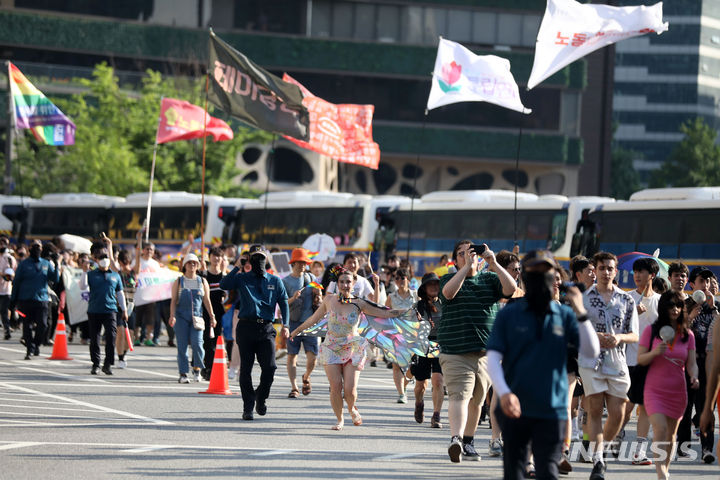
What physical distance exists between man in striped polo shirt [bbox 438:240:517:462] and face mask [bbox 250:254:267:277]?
349 cm

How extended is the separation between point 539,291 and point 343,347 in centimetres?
623

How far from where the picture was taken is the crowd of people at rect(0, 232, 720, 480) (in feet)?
24.4

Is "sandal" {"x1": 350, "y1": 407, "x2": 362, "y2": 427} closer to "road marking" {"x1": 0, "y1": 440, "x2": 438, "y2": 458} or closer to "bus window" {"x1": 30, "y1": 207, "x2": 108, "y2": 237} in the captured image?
"road marking" {"x1": 0, "y1": 440, "x2": 438, "y2": 458}

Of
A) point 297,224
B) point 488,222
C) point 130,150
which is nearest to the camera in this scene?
point 488,222

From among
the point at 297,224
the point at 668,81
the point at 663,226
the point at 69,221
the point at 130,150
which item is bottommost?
the point at 69,221

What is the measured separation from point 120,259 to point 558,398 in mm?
17687

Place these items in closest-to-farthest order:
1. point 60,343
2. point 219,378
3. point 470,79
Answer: point 219,378 < point 60,343 < point 470,79

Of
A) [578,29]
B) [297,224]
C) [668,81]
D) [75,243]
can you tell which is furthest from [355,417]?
[668,81]

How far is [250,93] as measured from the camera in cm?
2416

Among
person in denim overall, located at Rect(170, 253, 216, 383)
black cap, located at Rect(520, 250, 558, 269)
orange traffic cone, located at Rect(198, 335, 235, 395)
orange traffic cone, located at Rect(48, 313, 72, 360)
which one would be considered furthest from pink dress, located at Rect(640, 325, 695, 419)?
orange traffic cone, located at Rect(48, 313, 72, 360)

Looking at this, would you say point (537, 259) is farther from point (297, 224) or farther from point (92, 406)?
point (297, 224)

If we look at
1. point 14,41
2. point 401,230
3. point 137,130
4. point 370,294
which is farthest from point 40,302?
point 14,41

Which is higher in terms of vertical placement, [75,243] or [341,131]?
[341,131]

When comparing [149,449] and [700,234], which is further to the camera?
[700,234]
